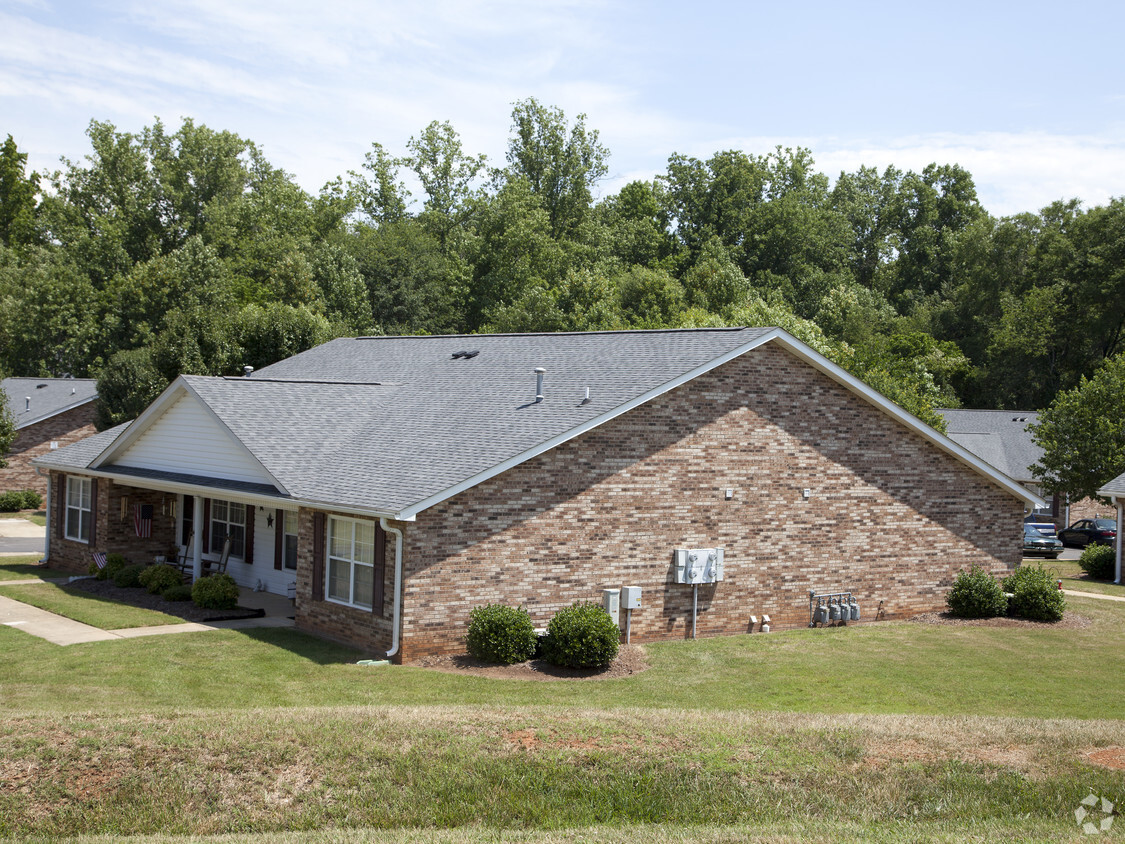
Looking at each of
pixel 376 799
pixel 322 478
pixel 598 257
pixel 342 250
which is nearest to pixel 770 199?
pixel 598 257

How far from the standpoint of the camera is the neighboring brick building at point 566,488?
17.9 meters

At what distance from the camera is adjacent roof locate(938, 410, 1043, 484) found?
164 feet

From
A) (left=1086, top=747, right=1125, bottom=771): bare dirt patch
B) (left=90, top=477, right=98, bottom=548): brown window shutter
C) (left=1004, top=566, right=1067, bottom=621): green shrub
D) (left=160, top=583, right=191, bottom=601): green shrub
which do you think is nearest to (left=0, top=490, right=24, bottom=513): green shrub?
(left=90, top=477, right=98, bottom=548): brown window shutter

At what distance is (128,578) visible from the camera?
2408 centimetres

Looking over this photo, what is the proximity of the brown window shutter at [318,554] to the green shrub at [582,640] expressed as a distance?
482 cm

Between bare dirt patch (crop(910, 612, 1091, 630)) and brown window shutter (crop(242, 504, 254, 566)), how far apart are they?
15.5 metres

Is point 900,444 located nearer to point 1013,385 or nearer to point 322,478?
point 322,478

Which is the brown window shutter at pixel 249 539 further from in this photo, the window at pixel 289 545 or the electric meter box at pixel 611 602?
the electric meter box at pixel 611 602

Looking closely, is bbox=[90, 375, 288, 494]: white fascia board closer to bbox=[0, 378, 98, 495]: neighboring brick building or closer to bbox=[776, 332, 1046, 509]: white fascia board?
bbox=[776, 332, 1046, 509]: white fascia board

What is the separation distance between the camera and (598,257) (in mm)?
69812

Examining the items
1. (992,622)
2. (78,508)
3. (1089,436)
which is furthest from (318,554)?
(1089,436)

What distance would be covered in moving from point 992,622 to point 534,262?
46066mm

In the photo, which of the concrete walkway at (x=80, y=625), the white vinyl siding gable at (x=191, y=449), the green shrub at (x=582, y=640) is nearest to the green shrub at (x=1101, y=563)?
the green shrub at (x=582, y=640)

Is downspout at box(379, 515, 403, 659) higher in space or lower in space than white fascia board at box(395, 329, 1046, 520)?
lower
